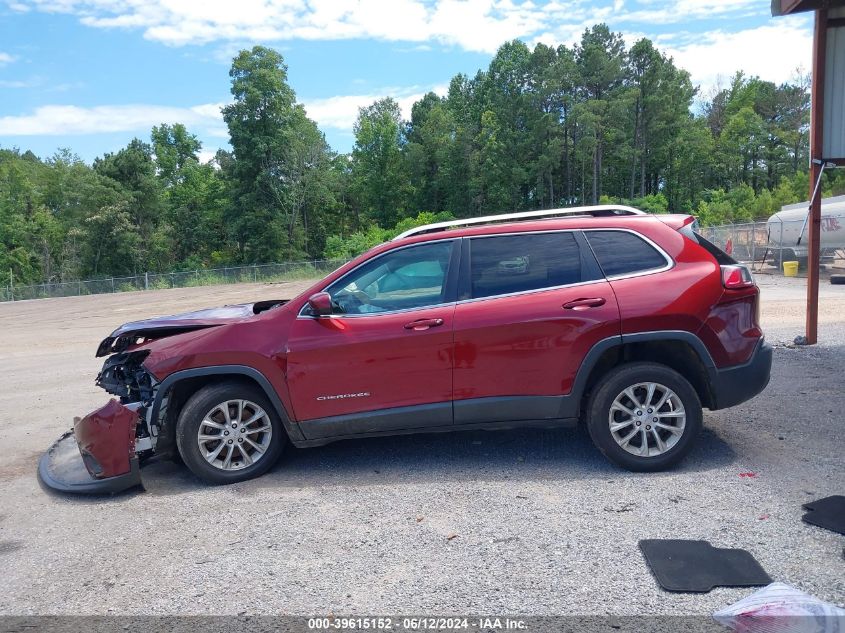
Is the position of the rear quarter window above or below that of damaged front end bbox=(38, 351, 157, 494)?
above

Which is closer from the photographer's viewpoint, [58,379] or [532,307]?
[532,307]

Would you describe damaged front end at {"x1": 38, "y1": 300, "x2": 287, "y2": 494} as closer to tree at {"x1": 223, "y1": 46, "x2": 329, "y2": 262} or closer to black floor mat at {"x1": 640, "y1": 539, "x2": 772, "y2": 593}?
black floor mat at {"x1": 640, "y1": 539, "x2": 772, "y2": 593}

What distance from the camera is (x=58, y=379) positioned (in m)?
10.4

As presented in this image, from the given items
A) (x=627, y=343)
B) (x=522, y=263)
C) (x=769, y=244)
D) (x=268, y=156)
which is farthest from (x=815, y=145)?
(x=268, y=156)

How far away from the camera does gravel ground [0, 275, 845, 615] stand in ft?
11.0

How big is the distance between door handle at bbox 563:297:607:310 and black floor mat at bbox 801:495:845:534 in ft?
5.91

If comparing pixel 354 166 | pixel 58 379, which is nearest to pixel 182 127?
pixel 354 166

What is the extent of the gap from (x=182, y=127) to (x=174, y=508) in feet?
280

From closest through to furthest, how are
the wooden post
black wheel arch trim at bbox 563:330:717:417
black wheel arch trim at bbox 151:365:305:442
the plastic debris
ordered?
the plastic debris < black wheel arch trim at bbox 563:330:717:417 < black wheel arch trim at bbox 151:365:305:442 < the wooden post

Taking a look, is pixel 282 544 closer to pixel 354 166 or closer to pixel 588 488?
pixel 588 488

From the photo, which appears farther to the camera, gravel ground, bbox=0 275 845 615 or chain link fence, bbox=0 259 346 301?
chain link fence, bbox=0 259 346 301

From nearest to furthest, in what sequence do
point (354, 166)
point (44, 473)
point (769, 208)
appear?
point (44, 473) < point (769, 208) < point (354, 166)

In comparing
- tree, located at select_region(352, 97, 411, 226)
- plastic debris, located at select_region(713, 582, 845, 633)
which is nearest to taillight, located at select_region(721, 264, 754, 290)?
plastic debris, located at select_region(713, 582, 845, 633)

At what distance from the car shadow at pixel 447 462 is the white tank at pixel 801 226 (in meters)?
22.0
